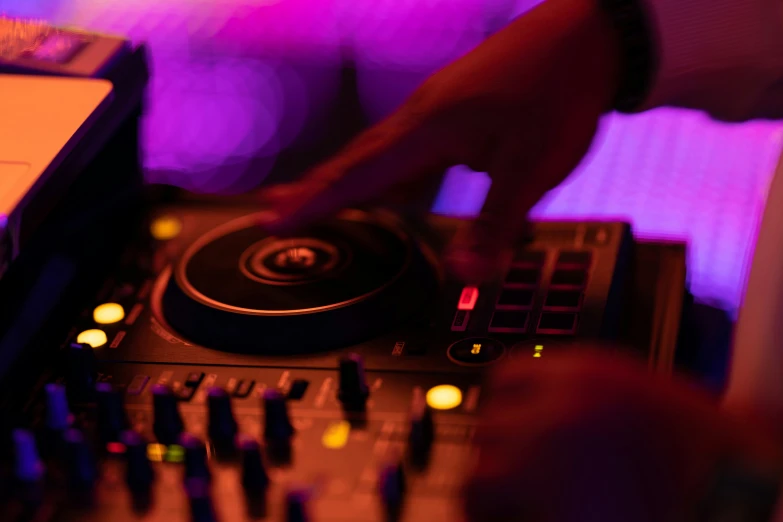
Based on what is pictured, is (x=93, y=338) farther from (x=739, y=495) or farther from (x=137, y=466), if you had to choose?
(x=739, y=495)

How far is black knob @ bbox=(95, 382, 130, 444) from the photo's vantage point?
1.91 ft

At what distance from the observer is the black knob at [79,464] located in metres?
0.54

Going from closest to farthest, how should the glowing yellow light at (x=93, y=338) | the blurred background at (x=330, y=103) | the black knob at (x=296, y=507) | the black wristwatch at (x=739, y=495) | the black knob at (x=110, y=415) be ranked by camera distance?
1. the black wristwatch at (x=739, y=495)
2. the black knob at (x=296, y=507)
3. the black knob at (x=110, y=415)
4. the glowing yellow light at (x=93, y=338)
5. the blurred background at (x=330, y=103)

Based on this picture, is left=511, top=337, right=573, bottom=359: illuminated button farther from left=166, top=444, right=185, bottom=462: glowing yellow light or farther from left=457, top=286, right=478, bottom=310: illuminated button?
left=166, top=444, right=185, bottom=462: glowing yellow light

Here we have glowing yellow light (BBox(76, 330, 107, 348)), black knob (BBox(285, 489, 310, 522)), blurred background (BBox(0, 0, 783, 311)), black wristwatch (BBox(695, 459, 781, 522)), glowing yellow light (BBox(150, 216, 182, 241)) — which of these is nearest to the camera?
black wristwatch (BBox(695, 459, 781, 522))

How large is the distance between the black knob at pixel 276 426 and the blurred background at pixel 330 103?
2.53 ft

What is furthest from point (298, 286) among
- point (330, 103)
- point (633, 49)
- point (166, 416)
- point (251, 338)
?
point (330, 103)

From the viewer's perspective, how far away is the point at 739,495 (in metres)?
0.35

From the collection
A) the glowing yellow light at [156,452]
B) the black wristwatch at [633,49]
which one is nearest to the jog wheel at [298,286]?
the glowing yellow light at [156,452]

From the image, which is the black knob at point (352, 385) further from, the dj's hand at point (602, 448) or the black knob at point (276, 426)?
the dj's hand at point (602, 448)

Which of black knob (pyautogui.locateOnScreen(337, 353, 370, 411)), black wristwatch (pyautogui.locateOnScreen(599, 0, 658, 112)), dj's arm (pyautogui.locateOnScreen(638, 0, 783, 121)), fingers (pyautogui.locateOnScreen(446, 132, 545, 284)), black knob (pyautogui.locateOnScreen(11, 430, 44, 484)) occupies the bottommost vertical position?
black knob (pyautogui.locateOnScreen(11, 430, 44, 484))

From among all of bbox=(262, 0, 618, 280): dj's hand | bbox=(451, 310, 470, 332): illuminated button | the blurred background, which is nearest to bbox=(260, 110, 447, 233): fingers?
bbox=(262, 0, 618, 280): dj's hand

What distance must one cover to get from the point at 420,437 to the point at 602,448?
17 centimetres

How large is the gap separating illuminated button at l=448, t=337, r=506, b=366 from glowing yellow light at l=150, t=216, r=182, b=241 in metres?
0.31
